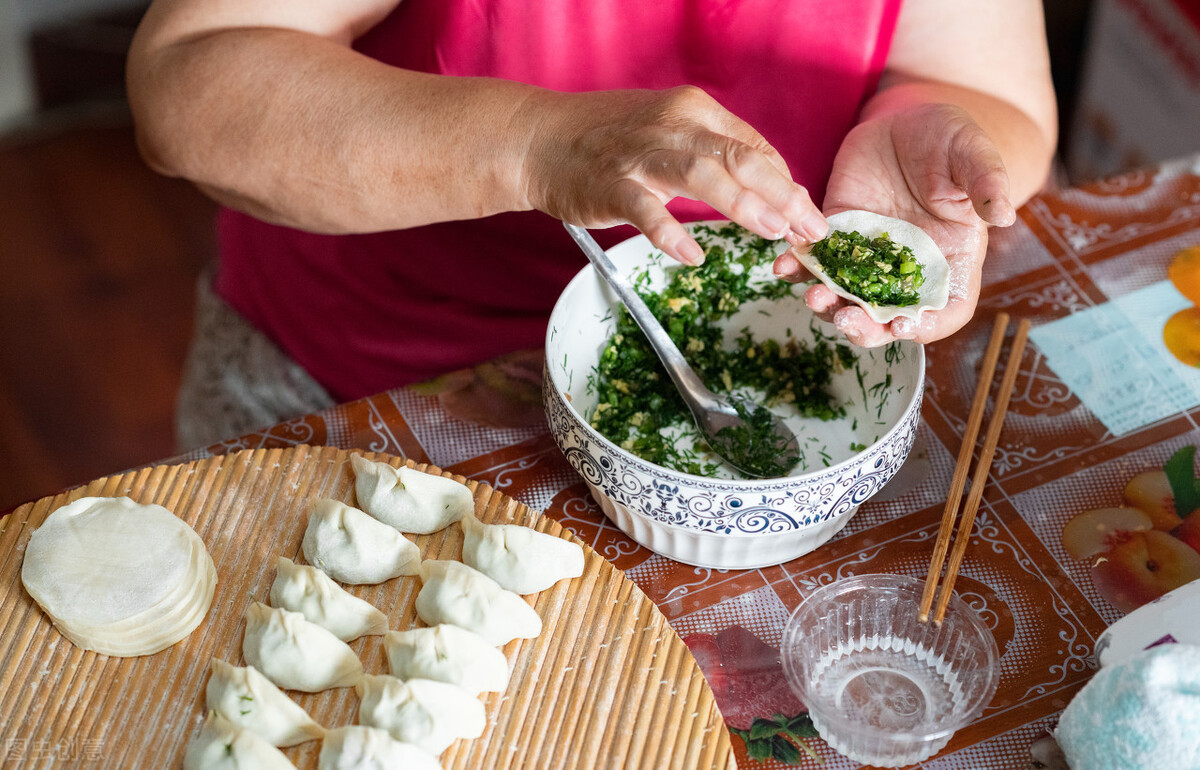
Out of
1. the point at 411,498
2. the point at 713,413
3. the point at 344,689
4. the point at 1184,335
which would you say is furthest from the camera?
the point at 1184,335

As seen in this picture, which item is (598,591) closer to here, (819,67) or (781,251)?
(781,251)

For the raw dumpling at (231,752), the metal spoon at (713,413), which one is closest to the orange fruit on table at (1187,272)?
the metal spoon at (713,413)

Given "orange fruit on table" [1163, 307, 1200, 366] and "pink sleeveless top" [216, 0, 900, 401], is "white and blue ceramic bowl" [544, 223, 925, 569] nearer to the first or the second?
"pink sleeveless top" [216, 0, 900, 401]

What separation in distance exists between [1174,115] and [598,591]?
2699 millimetres

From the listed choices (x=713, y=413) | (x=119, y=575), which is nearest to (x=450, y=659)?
(x=119, y=575)

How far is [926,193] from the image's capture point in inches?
54.2

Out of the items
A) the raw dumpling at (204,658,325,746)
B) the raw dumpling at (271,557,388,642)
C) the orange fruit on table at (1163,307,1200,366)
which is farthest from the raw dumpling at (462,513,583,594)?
the orange fruit on table at (1163,307,1200,366)

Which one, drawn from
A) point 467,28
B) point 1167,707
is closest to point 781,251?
point 467,28

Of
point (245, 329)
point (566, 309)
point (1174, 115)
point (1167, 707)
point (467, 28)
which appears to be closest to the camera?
point (1167, 707)

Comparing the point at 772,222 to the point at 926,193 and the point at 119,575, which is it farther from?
the point at 119,575

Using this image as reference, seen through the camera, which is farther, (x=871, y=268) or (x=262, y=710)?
(x=871, y=268)

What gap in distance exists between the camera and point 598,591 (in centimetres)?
119

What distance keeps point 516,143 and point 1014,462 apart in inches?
32.4

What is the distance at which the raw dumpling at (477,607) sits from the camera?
1125mm
